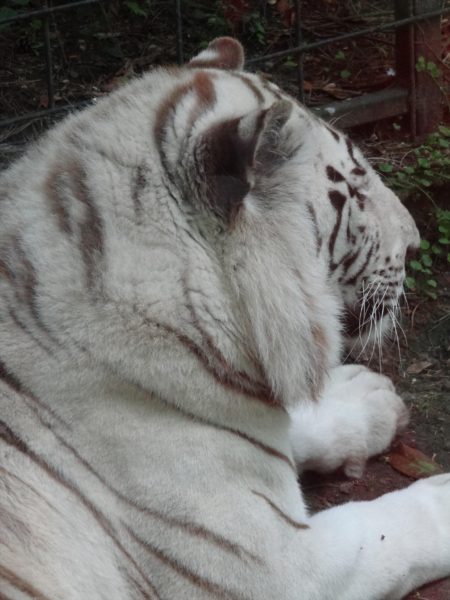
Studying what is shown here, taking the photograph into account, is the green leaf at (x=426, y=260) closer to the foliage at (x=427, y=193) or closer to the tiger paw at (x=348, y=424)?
the foliage at (x=427, y=193)

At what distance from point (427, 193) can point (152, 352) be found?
204 cm

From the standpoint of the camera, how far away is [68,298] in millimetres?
2186

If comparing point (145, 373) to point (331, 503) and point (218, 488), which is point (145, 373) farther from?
point (331, 503)

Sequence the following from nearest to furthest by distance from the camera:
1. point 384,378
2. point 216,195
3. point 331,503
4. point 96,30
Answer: point 216,195, point 331,503, point 384,378, point 96,30

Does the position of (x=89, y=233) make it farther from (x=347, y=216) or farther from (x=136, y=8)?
(x=136, y=8)

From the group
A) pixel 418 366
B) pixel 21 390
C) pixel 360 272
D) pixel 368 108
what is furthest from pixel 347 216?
pixel 368 108

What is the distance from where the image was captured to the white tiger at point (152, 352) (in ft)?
7.12

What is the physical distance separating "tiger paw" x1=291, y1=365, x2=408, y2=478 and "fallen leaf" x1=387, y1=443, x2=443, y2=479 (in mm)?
62

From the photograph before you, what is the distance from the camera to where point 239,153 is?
204 cm

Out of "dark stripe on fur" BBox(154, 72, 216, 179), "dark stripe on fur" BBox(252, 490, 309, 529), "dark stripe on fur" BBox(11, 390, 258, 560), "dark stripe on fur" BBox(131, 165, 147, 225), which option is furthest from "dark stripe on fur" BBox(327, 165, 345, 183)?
"dark stripe on fur" BBox(11, 390, 258, 560)

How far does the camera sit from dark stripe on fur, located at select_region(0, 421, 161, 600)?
217 cm

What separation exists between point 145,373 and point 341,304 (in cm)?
59

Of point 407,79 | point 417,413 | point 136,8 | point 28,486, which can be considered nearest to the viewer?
point 28,486

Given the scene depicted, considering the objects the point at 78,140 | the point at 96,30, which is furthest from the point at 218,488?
the point at 96,30
